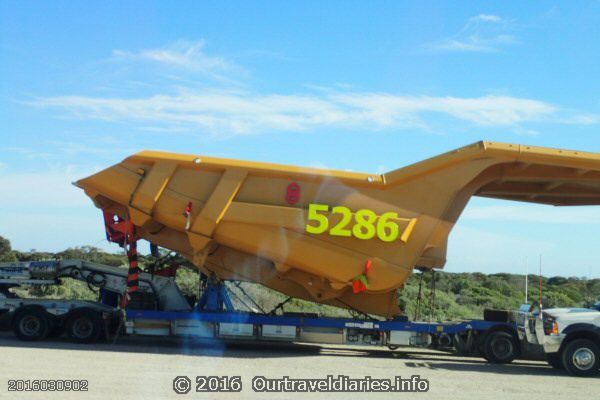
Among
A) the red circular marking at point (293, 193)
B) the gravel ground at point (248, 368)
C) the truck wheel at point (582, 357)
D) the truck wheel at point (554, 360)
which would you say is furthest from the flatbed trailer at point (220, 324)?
the red circular marking at point (293, 193)

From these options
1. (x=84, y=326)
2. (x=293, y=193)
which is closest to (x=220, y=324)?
(x=84, y=326)

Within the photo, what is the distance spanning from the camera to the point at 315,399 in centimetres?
969

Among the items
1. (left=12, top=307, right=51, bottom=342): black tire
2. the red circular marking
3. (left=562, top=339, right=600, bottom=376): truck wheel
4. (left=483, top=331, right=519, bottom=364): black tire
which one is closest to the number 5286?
the red circular marking

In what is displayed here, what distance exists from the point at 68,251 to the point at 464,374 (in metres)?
16.0

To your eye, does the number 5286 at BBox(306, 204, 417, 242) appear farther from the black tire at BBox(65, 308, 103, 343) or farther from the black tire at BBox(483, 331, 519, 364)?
the black tire at BBox(65, 308, 103, 343)

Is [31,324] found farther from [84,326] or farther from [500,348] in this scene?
[500,348]

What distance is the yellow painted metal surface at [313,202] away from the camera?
13742 millimetres

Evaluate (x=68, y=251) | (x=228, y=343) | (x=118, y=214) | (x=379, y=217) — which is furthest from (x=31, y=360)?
(x=68, y=251)

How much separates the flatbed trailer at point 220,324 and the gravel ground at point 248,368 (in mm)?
364

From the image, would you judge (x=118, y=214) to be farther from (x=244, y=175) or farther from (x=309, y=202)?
(x=309, y=202)

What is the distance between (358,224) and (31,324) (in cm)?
743
